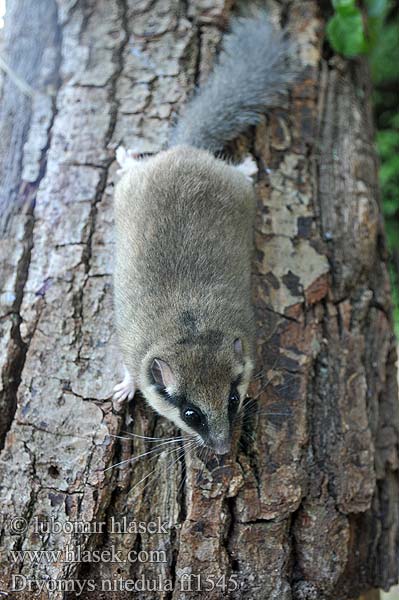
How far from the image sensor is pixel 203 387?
103 inches

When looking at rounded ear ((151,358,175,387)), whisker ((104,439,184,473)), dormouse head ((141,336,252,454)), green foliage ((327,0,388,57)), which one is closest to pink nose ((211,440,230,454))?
dormouse head ((141,336,252,454))

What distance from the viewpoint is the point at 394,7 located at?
17.3 feet

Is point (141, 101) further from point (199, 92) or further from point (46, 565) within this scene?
point (46, 565)

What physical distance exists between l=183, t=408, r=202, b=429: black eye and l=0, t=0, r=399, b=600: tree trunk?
0.16 meters

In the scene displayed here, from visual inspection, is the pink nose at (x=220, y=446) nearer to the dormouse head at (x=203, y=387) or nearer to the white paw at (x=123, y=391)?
the dormouse head at (x=203, y=387)

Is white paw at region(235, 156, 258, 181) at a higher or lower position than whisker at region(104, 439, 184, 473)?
higher

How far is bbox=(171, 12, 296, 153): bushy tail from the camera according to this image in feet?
11.7

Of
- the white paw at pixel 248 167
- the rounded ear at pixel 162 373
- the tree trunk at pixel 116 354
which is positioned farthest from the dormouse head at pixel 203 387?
the white paw at pixel 248 167

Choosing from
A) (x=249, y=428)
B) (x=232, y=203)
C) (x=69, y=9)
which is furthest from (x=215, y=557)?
(x=69, y=9)

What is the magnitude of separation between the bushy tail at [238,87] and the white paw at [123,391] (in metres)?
1.55

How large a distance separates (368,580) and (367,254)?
1.74 meters

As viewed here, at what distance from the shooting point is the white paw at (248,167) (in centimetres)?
344

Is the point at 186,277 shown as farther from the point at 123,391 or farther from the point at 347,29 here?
the point at 347,29

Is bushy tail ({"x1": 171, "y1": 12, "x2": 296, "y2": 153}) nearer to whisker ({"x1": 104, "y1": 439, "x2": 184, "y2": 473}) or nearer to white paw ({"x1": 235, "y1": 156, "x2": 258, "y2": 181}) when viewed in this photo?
white paw ({"x1": 235, "y1": 156, "x2": 258, "y2": 181})
